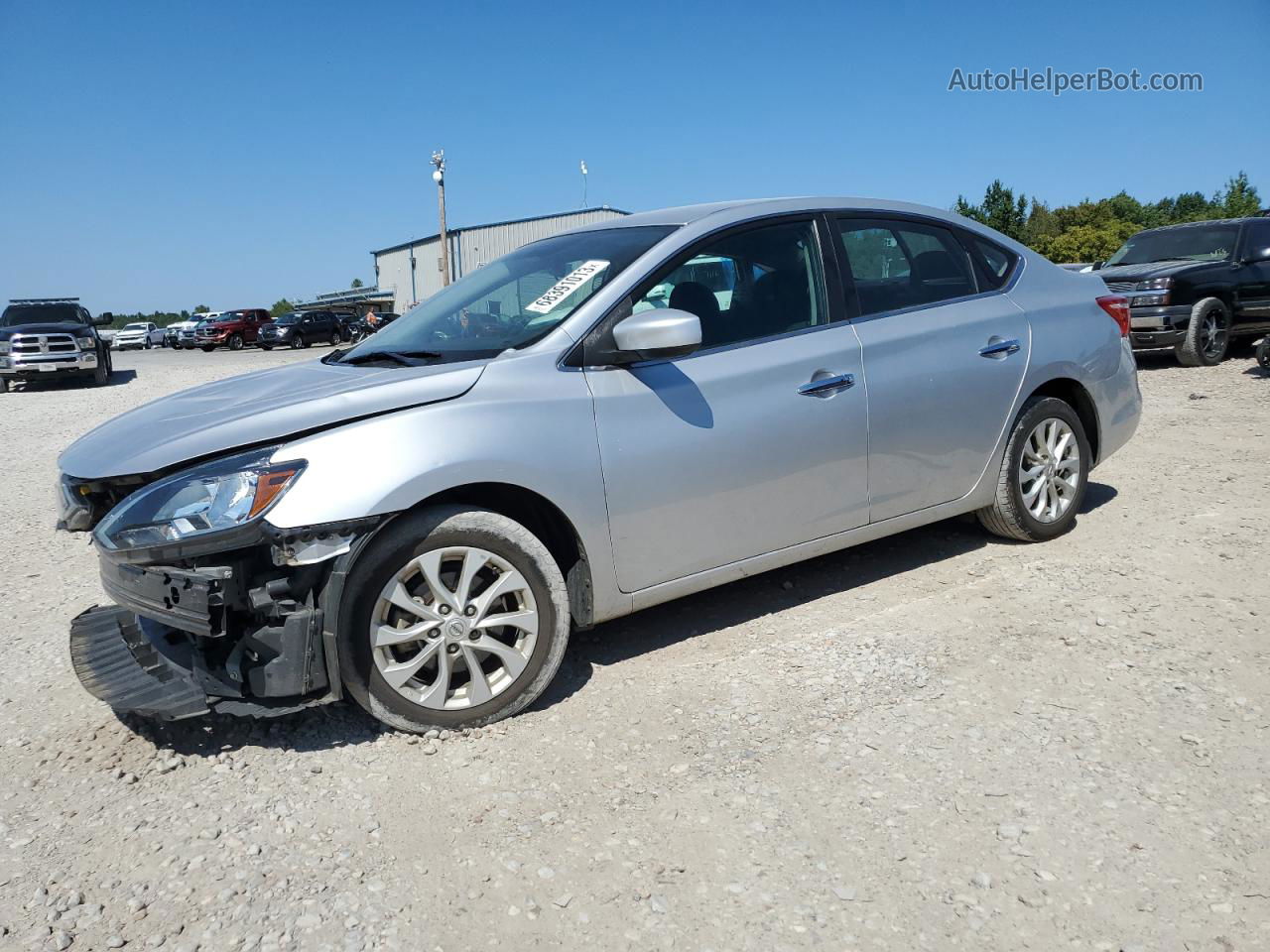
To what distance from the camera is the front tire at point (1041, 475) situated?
15.6 ft

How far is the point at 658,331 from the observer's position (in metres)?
3.37

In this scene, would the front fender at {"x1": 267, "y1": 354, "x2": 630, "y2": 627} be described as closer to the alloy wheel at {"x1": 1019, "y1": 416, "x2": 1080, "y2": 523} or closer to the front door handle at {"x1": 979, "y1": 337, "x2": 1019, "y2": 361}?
the front door handle at {"x1": 979, "y1": 337, "x2": 1019, "y2": 361}

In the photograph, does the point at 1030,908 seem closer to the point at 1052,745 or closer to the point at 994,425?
the point at 1052,745

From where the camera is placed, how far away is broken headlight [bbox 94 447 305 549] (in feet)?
9.66

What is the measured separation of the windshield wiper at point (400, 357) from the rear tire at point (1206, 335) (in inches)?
450

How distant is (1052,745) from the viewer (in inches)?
119

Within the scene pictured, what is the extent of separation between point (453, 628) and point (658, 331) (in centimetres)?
120

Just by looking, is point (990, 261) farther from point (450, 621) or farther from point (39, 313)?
point (39, 313)

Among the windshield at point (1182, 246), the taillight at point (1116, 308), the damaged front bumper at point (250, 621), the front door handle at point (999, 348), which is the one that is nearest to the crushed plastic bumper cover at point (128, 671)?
the damaged front bumper at point (250, 621)

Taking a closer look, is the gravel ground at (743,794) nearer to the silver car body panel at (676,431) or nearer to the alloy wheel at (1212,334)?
the silver car body panel at (676,431)

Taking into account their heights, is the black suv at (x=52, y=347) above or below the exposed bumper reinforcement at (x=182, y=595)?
above

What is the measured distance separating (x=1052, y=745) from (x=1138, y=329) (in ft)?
35.3

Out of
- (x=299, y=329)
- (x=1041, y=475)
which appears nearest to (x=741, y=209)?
(x=1041, y=475)

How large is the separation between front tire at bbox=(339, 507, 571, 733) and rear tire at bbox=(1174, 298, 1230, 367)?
454 inches
